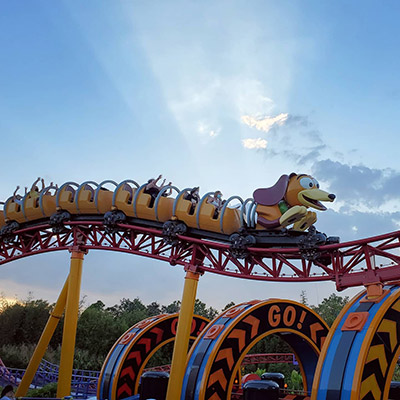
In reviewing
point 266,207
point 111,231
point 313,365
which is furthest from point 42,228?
point 313,365

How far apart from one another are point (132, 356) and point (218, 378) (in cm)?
422

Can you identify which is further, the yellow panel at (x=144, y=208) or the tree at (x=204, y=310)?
the tree at (x=204, y=310)

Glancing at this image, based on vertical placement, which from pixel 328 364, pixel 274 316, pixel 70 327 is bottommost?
pixel 328 364

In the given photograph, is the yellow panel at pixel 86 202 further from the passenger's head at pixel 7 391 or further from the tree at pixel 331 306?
the tree at pixel 331 306

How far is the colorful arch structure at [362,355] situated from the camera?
22.1ft

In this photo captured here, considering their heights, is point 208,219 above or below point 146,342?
above

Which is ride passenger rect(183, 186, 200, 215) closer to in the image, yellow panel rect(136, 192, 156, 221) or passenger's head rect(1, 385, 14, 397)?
yellow panel rect(136, 192, 156, 221)

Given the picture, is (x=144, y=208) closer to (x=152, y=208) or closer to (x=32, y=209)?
(x=152, y=208)

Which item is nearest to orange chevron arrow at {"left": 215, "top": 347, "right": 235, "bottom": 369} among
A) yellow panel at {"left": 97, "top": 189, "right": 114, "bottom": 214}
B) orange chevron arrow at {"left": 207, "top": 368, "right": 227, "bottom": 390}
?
orange chevron arrow at {"left": 207, "top": 368, "right": 227, "bottom": 390}

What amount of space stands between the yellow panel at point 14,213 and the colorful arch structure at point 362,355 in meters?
10.5

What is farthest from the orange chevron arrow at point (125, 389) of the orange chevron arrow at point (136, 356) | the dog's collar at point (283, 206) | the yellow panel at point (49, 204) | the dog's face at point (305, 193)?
the dog's face at point (305, 193)

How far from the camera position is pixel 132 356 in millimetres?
13516

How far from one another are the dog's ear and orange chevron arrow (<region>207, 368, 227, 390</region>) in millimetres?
4049

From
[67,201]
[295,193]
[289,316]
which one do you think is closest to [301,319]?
[289,316]
